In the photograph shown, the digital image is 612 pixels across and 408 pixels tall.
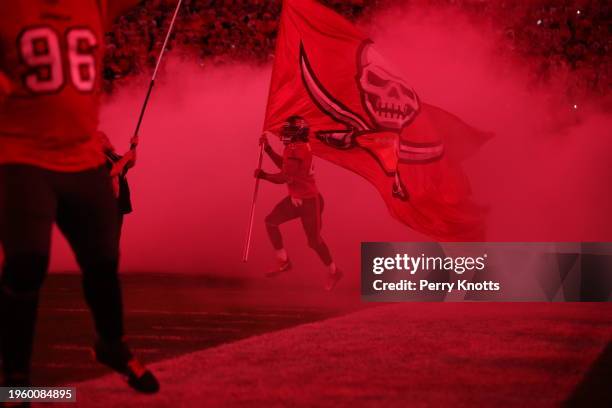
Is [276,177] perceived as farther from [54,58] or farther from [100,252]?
[54,58]

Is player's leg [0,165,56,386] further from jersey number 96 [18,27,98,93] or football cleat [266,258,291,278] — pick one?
football cleat [266,258,291,278]

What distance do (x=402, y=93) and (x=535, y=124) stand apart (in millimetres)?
3661

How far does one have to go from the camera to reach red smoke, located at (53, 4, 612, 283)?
997 cm

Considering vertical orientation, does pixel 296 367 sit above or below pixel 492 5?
below

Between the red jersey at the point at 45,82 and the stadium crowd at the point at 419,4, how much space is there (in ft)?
25.1

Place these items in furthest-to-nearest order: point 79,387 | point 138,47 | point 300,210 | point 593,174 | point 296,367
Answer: point 138,47, point 593,174, point 300,210, point 296,367, point 79,387

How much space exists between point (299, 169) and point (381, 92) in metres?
0.93

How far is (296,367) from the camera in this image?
4.73 meters

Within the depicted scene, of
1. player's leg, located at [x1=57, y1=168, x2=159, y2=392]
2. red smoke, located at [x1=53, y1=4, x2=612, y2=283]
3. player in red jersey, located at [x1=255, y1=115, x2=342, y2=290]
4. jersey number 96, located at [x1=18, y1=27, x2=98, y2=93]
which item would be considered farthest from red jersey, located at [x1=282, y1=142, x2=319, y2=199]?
jersey number 96, located at [x1=18, y1=27, x2=98, y2=93]

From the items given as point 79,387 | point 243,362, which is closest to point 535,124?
point 243,362

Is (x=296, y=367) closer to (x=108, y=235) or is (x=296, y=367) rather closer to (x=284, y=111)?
(x=108, y=235)

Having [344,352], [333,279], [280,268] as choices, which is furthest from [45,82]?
[280,268]

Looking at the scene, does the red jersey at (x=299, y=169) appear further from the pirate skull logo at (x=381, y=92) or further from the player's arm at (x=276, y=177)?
the pirate skull logo at (x=381, y=92)

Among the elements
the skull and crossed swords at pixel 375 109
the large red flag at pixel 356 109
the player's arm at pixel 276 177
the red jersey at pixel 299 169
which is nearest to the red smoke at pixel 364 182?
the red jersey at pixel 299 169
